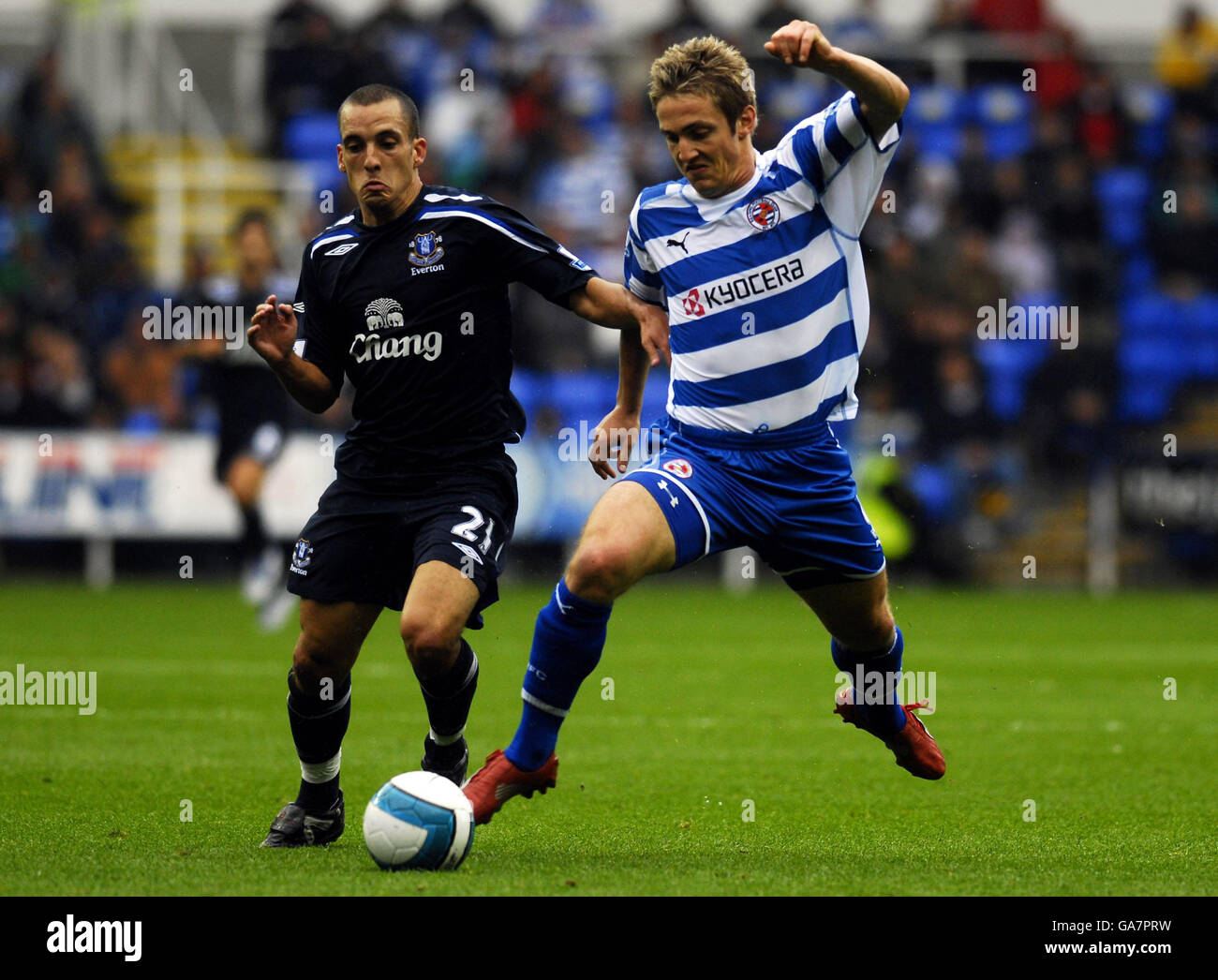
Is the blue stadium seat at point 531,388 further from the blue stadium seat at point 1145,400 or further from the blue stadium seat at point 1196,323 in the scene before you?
the blue stadium seat at point 1196,323

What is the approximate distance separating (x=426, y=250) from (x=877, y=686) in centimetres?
206

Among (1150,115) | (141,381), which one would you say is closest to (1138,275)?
(1150,115)

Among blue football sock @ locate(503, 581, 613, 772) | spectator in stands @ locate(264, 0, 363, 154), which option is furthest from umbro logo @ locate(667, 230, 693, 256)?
spectator in stands @ locate(264, 0, 363, 154)

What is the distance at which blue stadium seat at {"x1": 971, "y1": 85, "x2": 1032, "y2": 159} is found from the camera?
20062mm

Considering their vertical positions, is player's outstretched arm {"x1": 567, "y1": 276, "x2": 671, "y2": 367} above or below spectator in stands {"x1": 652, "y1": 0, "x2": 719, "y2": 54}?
below

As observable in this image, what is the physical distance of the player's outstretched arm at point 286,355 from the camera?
5676mm

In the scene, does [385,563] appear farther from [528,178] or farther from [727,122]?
[528,178]

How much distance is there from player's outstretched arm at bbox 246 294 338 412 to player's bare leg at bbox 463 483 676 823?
3.55 feet

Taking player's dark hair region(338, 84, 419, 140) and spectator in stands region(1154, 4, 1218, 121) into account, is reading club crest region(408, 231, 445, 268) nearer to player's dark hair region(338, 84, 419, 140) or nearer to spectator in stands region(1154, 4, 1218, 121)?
player's dark hair region(338, 84, 419, 140)

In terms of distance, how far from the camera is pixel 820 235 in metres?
5.83

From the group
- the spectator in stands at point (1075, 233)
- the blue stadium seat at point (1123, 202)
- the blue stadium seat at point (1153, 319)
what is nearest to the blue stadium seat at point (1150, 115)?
the blue stadium seat at point (1123, 202)

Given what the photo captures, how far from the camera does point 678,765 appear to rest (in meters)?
7.73

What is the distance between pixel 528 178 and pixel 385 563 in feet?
43.3
